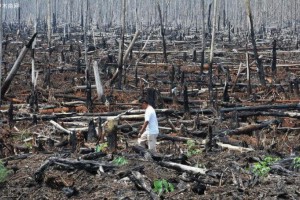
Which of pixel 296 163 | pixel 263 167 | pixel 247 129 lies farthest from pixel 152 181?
pixel 247 129

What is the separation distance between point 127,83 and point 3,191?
11.2 metres

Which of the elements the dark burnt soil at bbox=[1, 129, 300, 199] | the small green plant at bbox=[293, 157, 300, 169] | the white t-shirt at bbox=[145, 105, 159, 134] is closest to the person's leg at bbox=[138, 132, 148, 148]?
the white t-shirt at bbox=[145, 105, 159, 134]

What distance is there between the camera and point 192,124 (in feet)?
39.9

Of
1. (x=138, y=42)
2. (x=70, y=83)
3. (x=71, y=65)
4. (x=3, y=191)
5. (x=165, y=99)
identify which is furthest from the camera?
(x=138, y=42)

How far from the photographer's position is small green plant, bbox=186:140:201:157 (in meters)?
9.54

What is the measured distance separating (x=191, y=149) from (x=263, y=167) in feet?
6.77

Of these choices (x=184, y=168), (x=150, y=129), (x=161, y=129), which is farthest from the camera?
(x=161, y=129)

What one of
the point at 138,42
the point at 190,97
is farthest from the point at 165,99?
the point at 138,42

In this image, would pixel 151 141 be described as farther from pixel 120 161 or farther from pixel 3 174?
pixel 3 174

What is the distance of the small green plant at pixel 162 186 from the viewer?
7.48m

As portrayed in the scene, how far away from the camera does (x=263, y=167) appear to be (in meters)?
8.20

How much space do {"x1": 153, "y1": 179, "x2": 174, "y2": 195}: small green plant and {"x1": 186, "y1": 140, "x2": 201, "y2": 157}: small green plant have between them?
1.79 metres

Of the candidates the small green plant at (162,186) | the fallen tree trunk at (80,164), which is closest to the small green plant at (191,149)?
the fallen tree trunk at (80,164)

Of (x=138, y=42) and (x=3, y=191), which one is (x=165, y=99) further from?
(x=138, y=42)
